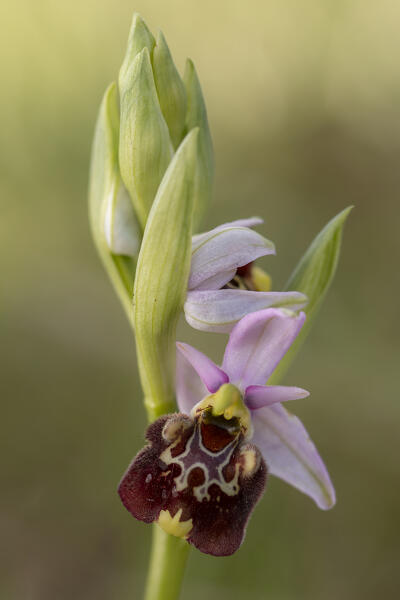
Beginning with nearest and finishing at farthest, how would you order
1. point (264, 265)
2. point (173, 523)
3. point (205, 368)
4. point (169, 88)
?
point (173, 523)
point (205, 368)
point (169, 88)
point (264, 265)

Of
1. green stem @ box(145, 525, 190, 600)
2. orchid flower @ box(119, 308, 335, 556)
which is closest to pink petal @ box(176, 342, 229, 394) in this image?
orchid flower @ box(119, 308, 335, 556)

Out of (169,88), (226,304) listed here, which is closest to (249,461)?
(226,304)

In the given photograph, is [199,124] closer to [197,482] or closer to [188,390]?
[188,390]

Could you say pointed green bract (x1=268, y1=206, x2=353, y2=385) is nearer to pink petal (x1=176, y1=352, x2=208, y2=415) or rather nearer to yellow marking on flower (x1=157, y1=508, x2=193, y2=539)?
pink petal (x1=176, y1=352, x2=208, y2=415)

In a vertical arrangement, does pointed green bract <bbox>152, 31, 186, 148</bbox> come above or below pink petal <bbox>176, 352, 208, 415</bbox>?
above

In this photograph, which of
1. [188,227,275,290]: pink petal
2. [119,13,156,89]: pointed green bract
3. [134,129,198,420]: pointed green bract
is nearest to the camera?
[134,129,198,420]: pointed green bract

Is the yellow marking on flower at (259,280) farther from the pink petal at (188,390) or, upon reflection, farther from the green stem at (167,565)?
the green stem at (167,565)

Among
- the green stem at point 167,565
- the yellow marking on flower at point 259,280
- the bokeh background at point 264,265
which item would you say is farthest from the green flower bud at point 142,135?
the bokeh background at point 264,265
